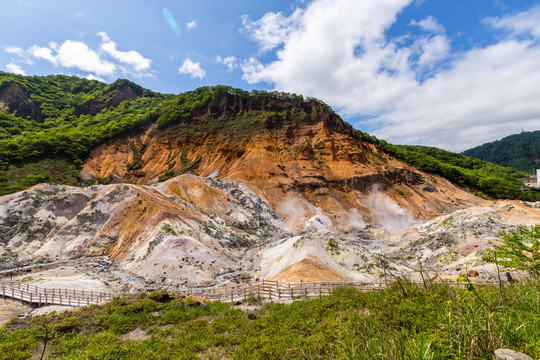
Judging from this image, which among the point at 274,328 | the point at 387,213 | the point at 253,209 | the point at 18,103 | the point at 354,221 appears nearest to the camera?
the point at 274,328

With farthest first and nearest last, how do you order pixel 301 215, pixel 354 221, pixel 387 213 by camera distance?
pixel 387 213 → pixel 301 215 → pixel 354 221

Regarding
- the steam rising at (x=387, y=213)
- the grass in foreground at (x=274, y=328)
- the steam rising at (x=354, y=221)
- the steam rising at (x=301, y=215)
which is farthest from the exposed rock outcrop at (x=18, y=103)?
the steam rising at (x=387, y=213)

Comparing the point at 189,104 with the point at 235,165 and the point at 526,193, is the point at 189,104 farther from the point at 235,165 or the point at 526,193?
the point at 526,193

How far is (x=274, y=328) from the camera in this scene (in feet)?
32.6

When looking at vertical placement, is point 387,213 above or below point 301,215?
→ below

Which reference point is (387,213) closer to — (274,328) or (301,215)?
(301,215)

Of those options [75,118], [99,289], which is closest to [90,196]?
[99,289]

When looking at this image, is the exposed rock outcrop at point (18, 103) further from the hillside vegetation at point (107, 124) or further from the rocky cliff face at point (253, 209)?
the rocky cliff face at point (253, 209)

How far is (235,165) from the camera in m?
69.4

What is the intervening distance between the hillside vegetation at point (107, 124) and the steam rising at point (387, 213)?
29.6m

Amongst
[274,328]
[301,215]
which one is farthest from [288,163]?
[274,328]

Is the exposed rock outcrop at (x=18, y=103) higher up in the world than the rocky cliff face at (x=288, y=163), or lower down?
higher up

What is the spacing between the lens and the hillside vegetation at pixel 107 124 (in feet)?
202

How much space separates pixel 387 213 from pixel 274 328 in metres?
57.5
